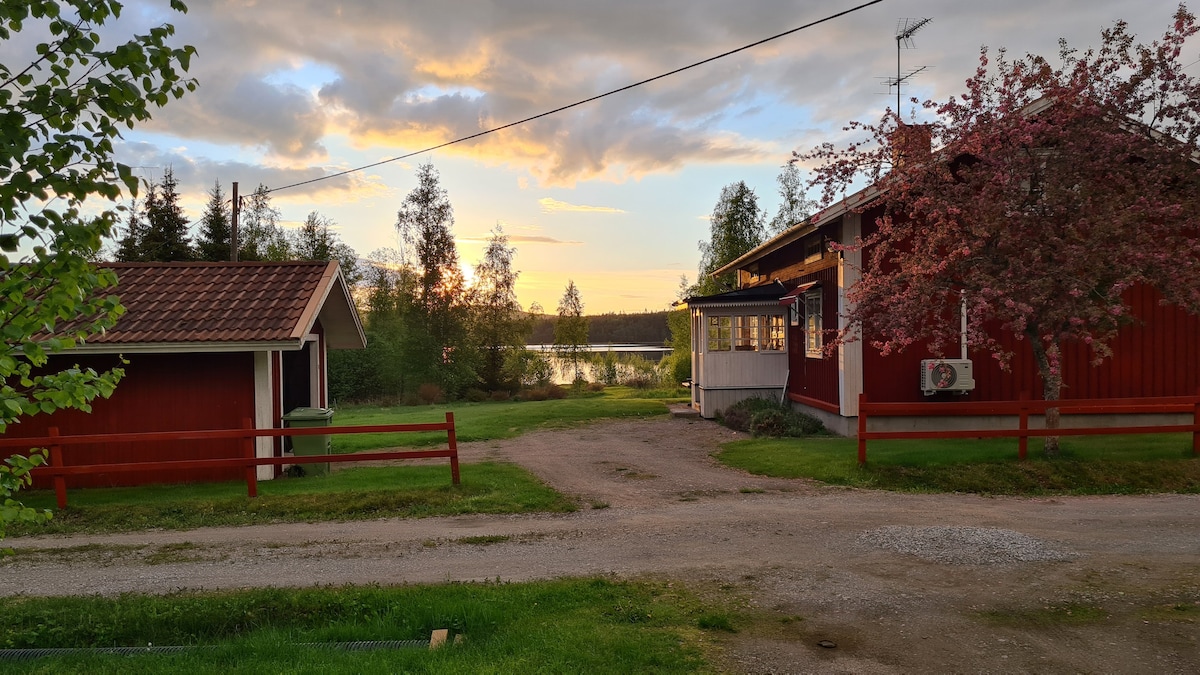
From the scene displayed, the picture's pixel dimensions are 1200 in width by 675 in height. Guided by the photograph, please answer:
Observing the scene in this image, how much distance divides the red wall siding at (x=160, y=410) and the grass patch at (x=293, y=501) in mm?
517

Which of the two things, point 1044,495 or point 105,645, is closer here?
point 105,645

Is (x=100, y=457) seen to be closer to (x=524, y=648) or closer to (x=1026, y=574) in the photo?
(x=524, y=648)

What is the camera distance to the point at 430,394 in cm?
2875

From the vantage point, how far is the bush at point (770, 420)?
1528 cm

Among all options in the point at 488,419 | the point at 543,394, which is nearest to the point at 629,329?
the point at 543,394

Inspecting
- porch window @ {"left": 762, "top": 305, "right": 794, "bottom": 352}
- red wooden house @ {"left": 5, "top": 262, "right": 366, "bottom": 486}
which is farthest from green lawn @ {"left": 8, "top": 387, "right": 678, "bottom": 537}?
porch window @ {"left": 762, "top": 305, "right": 794, "bottom": 352}

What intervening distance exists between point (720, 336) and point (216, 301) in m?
11.9

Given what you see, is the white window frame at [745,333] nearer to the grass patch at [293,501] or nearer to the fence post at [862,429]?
the fence post at [862,429]

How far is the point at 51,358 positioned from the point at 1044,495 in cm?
1447

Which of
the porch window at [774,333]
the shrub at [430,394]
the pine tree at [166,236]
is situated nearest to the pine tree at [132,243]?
the pine tree at [166,236]

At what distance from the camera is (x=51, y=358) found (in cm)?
1100

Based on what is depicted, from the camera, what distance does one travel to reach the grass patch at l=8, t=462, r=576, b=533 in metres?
8.78

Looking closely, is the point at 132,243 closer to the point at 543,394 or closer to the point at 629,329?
the point at 543,394

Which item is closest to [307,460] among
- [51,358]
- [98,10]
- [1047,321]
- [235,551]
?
[235,551]
